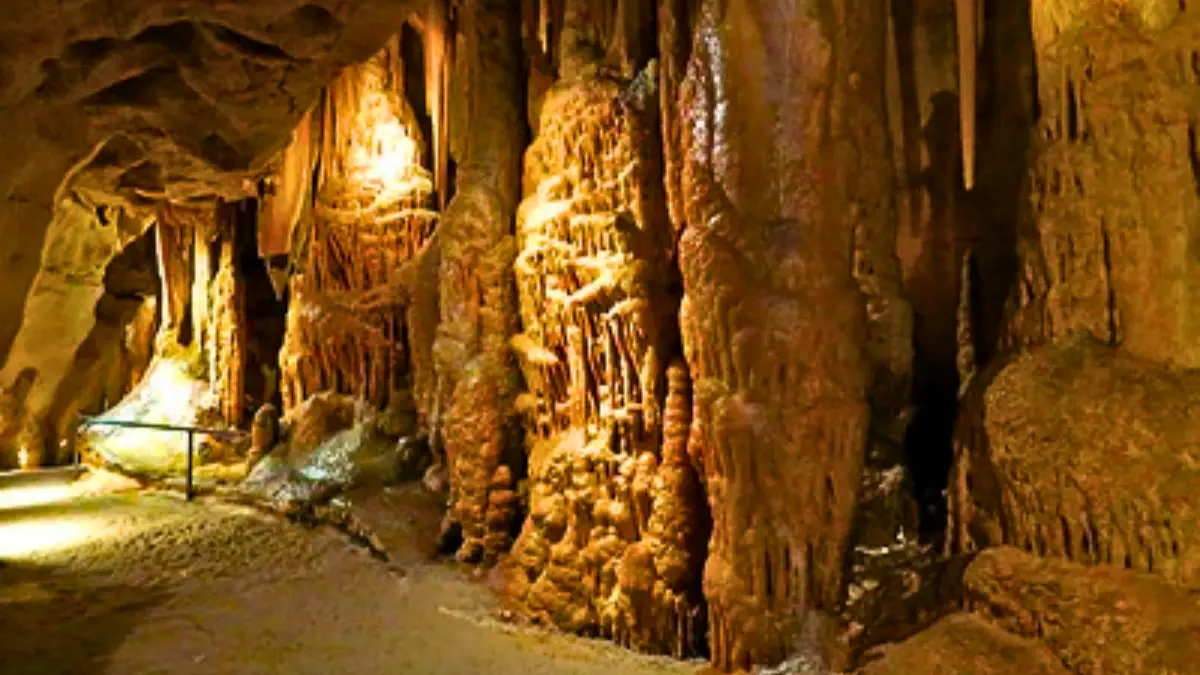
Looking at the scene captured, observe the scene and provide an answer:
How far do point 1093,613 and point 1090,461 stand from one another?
611 mm

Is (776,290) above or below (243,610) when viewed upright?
above

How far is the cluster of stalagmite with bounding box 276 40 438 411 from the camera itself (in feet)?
36.2

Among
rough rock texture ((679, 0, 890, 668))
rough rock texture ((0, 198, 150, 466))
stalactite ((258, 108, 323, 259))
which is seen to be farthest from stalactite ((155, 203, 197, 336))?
rough rock texture ((679, 0, 890, 668))

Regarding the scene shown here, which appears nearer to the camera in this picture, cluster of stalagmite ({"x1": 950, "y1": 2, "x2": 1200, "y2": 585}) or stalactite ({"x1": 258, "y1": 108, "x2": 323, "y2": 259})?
cluster of stalagmite ({"x1": 950, "y1": 2, "x2": 1200, "y2": 585})

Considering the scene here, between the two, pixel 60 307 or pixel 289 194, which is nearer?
pixel 289 194

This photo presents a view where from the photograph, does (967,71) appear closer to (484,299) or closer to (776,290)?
(776,290)

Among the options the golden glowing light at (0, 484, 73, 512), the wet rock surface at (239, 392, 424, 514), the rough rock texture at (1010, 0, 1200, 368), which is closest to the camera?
the rough rock texture at (1010, 0, 1200, 368)

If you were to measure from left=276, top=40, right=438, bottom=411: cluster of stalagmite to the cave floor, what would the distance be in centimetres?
244

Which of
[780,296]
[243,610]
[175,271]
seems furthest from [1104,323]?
[175,271]

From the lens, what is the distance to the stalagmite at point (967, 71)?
201 inches

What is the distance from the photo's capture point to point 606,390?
21.9ft

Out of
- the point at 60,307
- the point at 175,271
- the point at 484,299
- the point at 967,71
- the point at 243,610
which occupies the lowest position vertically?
the point at 243,610

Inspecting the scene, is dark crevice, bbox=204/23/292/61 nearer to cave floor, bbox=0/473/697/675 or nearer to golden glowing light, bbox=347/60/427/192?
cave floor, bbox=0/473/697/675

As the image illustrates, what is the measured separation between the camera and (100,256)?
1345 centimetres
